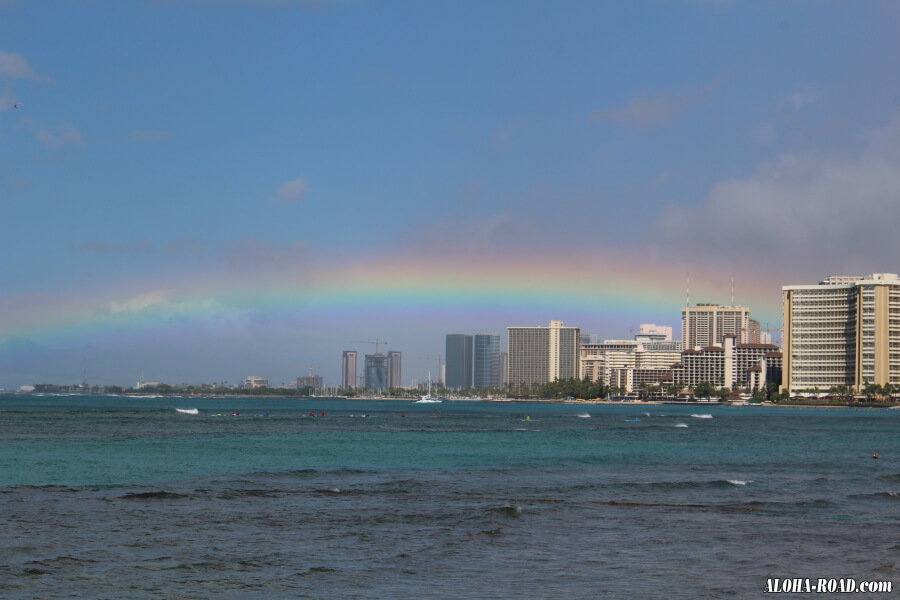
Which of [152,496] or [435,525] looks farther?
[152,496]

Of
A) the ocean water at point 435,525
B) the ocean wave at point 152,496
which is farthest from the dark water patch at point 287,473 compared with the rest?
the ocean wave at point 152,496

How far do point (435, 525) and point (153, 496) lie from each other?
14.3m

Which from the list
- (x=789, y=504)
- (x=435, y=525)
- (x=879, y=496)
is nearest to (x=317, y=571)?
(x=435, y=525)

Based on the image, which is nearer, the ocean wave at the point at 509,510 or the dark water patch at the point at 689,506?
the ocean wave at the point at 509,510

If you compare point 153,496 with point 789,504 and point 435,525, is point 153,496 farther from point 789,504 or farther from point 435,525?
point 789,504

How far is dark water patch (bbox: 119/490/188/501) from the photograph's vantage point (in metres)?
39.9

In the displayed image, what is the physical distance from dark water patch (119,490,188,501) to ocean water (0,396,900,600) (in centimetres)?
17

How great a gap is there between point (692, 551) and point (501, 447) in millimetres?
49955

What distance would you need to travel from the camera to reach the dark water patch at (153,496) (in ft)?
131

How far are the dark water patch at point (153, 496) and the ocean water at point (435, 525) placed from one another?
0.17 metres

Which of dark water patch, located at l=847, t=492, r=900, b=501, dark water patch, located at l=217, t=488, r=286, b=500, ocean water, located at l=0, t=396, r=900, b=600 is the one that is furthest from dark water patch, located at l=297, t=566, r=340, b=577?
dark water patch, located at l=847, t=492, r=900, b=501

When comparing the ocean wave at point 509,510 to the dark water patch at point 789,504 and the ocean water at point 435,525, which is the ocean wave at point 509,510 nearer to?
the ocean water at point 435,525

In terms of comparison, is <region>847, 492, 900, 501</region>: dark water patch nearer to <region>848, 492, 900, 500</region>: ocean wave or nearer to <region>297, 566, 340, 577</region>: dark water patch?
<region>848, 492, 900, 500</region>: ocean wave

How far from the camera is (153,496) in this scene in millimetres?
40562
